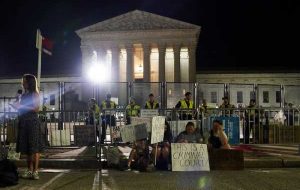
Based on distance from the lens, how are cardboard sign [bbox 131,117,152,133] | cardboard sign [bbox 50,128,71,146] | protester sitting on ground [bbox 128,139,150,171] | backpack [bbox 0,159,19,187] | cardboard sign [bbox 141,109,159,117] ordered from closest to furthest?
backpack [bbox 0,159,19,187] → protester sitting on ground [bbox 128,139,150,171] → cardboard sign [bbox 131,117,152,133] → cardboard sign [bbox 141,109,159,117] → cardboard sign [bbox 50,128,71,146]

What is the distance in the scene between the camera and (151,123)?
1140 centimetres

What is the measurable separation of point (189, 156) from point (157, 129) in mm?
1036

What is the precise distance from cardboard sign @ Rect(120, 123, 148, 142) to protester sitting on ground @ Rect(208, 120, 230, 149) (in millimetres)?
1859

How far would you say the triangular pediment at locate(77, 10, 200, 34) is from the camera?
57719 mm

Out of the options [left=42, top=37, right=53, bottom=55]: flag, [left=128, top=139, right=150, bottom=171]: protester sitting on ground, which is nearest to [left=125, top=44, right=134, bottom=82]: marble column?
[left=42, top=37, right=53, bottom=55]: flag

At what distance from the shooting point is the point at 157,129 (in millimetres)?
11430

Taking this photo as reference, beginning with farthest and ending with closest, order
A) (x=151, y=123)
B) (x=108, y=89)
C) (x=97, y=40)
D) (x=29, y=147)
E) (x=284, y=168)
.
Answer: (x=97, y=40), (x=108, y=89), (x=284, y=168), (x=151, y=123), (x=29, y=147)

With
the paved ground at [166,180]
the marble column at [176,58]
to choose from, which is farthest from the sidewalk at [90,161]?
the marble column at [176,58]

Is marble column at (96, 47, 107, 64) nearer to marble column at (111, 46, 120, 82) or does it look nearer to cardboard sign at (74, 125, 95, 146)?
marble column at (111, 46, 120, 82)

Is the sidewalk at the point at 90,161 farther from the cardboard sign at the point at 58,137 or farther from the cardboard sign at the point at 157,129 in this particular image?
the cardboard sign at the point at 157,129

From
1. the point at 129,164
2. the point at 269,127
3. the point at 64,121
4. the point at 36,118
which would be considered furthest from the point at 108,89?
the point at 36,118

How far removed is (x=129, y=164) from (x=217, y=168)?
7.30 ft

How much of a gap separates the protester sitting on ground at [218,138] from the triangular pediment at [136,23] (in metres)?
46.2

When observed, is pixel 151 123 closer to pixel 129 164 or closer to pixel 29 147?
pixel 129 164
